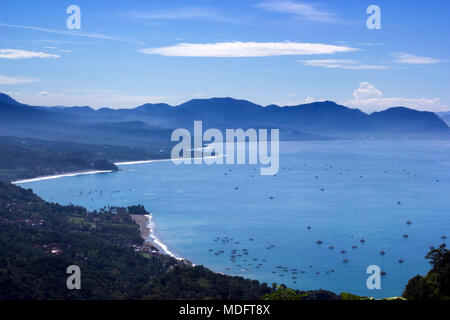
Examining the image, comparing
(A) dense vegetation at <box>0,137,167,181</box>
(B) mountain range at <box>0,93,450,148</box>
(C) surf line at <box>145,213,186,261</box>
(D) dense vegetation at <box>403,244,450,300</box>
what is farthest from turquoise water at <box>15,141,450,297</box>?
(B) mountain range at <box>0,93,450,148</box>

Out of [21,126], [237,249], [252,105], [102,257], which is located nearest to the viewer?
[102,257]

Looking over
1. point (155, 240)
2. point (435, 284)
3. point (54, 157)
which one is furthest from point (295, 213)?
point (54, 157)

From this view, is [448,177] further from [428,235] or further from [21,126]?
[21,126]

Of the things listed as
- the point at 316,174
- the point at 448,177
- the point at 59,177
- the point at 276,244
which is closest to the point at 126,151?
the point at 59,177

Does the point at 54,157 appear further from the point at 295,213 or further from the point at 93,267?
the point at 93,267

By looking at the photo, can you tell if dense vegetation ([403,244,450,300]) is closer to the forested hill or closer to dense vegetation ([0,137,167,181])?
the forested hill
